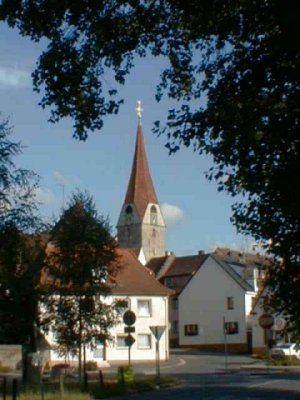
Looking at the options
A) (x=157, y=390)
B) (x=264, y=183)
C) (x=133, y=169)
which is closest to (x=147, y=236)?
(x=133, y=169)

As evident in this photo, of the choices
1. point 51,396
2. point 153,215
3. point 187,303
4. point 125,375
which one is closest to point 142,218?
point 153,215

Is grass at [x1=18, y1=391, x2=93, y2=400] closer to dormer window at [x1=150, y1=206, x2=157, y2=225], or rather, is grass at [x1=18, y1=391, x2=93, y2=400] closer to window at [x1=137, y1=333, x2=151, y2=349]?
window at [x1=137, y1=333, x2=151, y2=349]

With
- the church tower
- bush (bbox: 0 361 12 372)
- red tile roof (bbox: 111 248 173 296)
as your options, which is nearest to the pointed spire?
the church tower

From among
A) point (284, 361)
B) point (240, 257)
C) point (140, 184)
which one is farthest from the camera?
point (140, 184)

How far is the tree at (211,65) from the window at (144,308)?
5784cm

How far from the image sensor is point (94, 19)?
42.3 ft

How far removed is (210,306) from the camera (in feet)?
283

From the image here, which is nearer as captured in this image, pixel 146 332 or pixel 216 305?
pixel 146 332

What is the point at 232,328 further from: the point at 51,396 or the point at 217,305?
the point at 51,396

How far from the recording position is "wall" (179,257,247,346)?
275 feet

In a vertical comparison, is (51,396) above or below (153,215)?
below

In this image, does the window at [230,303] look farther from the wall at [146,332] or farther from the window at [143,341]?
the window at [143,341]

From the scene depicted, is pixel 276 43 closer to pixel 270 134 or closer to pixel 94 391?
pixel 270 134

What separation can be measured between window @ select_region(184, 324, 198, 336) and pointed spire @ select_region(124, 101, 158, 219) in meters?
57.5
